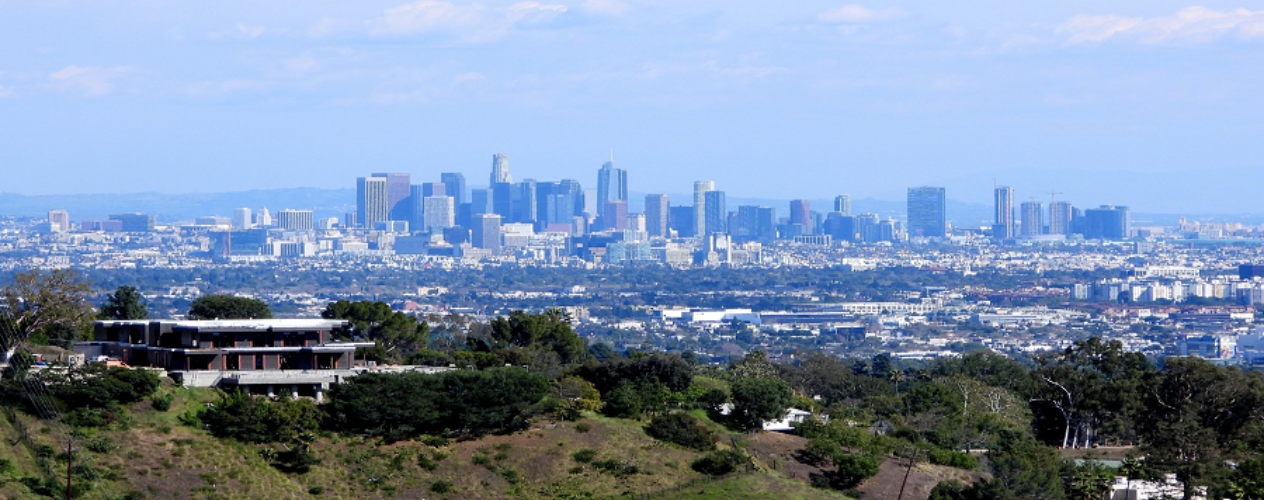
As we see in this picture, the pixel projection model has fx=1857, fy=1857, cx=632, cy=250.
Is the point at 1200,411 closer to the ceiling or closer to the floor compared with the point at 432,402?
closer to the floor

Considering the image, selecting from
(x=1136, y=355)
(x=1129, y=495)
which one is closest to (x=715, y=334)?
(x=1136, y=355)

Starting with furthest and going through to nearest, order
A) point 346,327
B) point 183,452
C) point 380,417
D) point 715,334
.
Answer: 1. point 715,334
2. point 346,327
3. point 380,417
4. point 183,452

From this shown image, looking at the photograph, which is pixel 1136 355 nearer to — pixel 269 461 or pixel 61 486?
pixel 269 461

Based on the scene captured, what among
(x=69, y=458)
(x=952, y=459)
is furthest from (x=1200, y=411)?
(x=69, y=458)

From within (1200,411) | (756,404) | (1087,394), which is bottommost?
(1200,411)

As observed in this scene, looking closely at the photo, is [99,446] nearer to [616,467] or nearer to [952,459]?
[616,467]

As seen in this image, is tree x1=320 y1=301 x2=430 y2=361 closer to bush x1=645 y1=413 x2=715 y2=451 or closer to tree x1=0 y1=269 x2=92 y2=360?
tree x1=0 y1=269 x2=92 y2=360

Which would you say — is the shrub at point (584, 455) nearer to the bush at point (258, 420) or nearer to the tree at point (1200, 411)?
the bush at point (258, 420)

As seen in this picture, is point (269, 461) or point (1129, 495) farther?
point (1129, 495)
